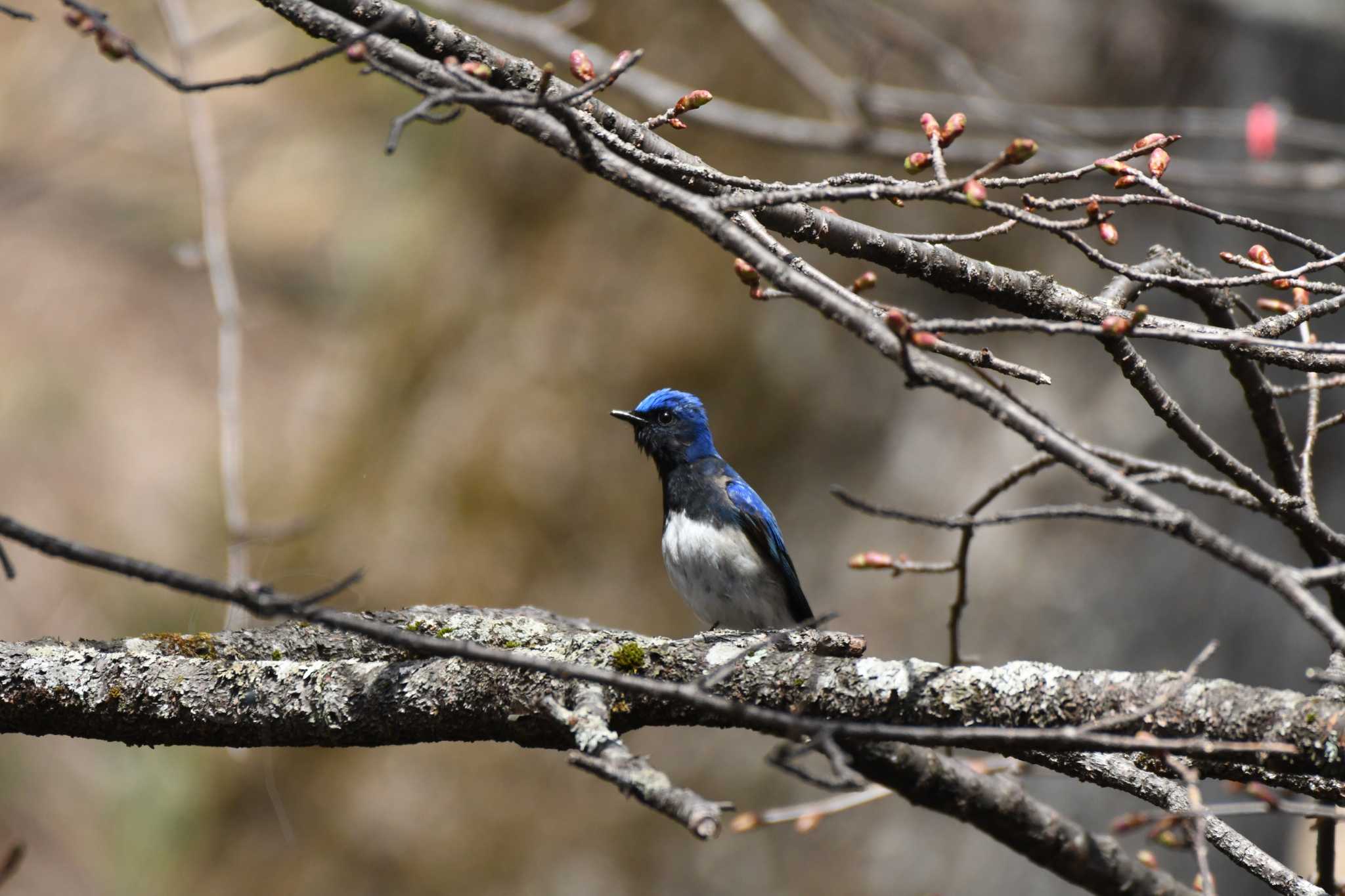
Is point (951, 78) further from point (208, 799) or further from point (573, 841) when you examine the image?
point (208, 799)

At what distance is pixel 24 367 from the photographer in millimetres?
10977

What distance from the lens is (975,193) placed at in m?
1.98

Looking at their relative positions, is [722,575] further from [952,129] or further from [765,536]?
[952,129]

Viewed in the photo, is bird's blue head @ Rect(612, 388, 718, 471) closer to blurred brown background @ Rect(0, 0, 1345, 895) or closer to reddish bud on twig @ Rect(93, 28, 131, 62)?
blurred brown background @ Rect(0, 0, 1345, 895)

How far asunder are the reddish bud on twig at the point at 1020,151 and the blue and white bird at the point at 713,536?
314 centimetres

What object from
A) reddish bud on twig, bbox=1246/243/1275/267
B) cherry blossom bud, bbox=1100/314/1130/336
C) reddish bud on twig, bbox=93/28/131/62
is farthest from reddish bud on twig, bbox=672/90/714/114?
reddish bud on twig, bbox=1246/243/1275/267

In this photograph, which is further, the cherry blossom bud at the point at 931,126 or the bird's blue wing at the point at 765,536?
the bird's blue wing at the point at 765,536

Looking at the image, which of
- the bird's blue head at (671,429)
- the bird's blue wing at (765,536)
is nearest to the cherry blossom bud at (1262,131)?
the bird's blue wing at (765,536)

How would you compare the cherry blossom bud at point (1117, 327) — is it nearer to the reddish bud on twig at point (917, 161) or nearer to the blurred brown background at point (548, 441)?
the reddish bud on twig at point (917, 161)

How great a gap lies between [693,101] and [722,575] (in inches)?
116

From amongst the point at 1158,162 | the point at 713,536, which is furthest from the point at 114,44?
the point at 713,536

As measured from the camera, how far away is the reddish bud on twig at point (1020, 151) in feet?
6.66

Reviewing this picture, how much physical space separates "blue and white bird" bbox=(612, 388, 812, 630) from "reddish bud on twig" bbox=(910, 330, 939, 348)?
10.3ft

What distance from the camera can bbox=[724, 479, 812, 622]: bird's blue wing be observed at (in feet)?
17.3
